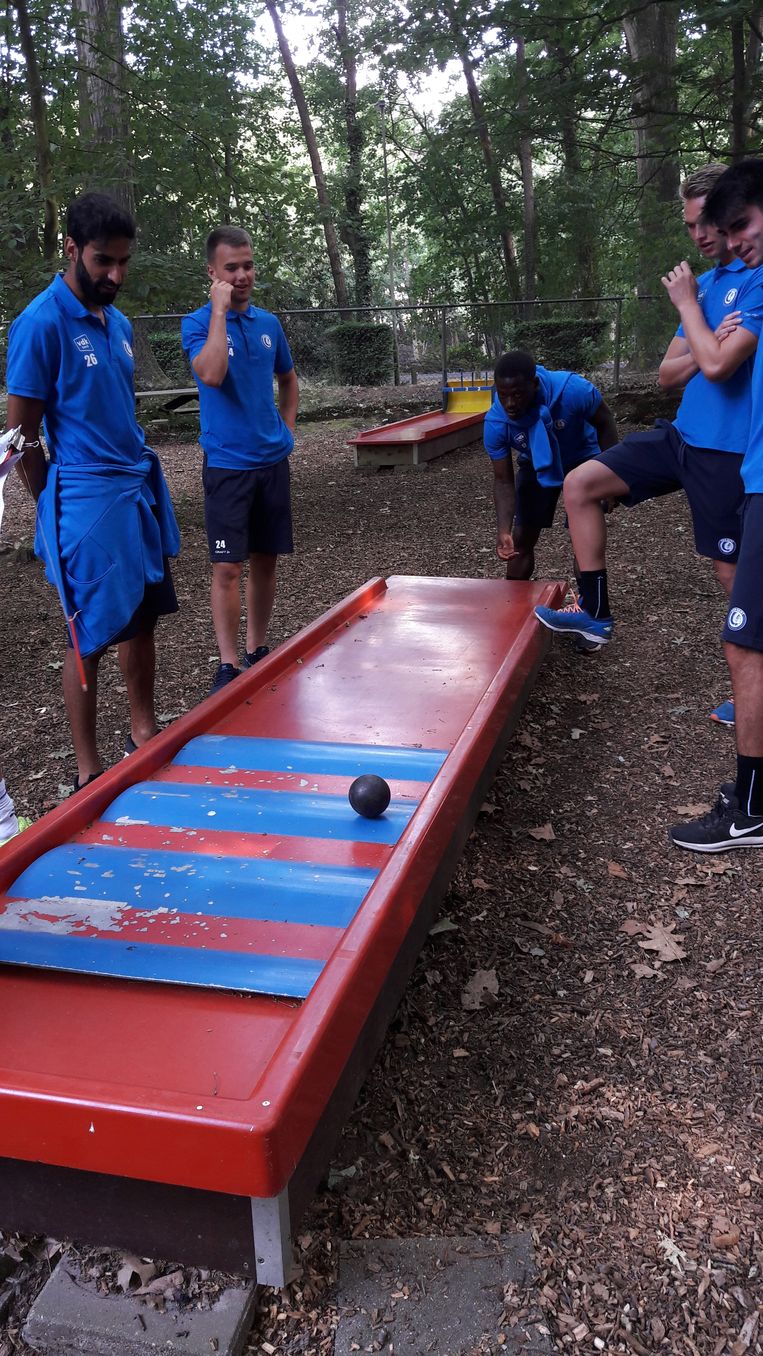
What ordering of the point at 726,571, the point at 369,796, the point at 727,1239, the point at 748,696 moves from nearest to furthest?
the point at 727,1239, the point at 369,796, the point at 748,696, the point at 726,571

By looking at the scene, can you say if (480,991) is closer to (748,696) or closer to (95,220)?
(748,696)

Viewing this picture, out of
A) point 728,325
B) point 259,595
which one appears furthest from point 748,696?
point 259,595

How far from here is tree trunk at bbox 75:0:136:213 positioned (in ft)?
23.2

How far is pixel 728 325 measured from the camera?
3.50 m

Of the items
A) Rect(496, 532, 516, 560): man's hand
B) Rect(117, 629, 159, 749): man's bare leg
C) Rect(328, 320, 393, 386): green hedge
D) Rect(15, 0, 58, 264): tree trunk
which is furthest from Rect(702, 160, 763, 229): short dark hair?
Rect(328, 320, 393, 386): green hedge

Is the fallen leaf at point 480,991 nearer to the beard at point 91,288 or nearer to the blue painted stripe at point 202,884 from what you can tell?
the blue painted stripe at point 202,884

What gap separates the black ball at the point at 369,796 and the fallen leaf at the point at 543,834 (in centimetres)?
84

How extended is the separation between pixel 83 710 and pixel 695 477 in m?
2.52

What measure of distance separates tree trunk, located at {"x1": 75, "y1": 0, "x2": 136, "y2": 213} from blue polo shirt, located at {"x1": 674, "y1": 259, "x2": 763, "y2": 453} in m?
4.95

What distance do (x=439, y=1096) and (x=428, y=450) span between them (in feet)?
30.8

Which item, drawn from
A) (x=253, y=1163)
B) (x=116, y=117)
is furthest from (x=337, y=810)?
A: (x=116, y=117)

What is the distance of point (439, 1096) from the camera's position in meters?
2.41

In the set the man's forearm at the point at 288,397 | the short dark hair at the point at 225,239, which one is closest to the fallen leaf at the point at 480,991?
the man's forearm at the point at 288,397

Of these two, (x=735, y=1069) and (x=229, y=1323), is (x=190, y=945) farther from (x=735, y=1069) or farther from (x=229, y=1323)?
(x=735, y=1069)
